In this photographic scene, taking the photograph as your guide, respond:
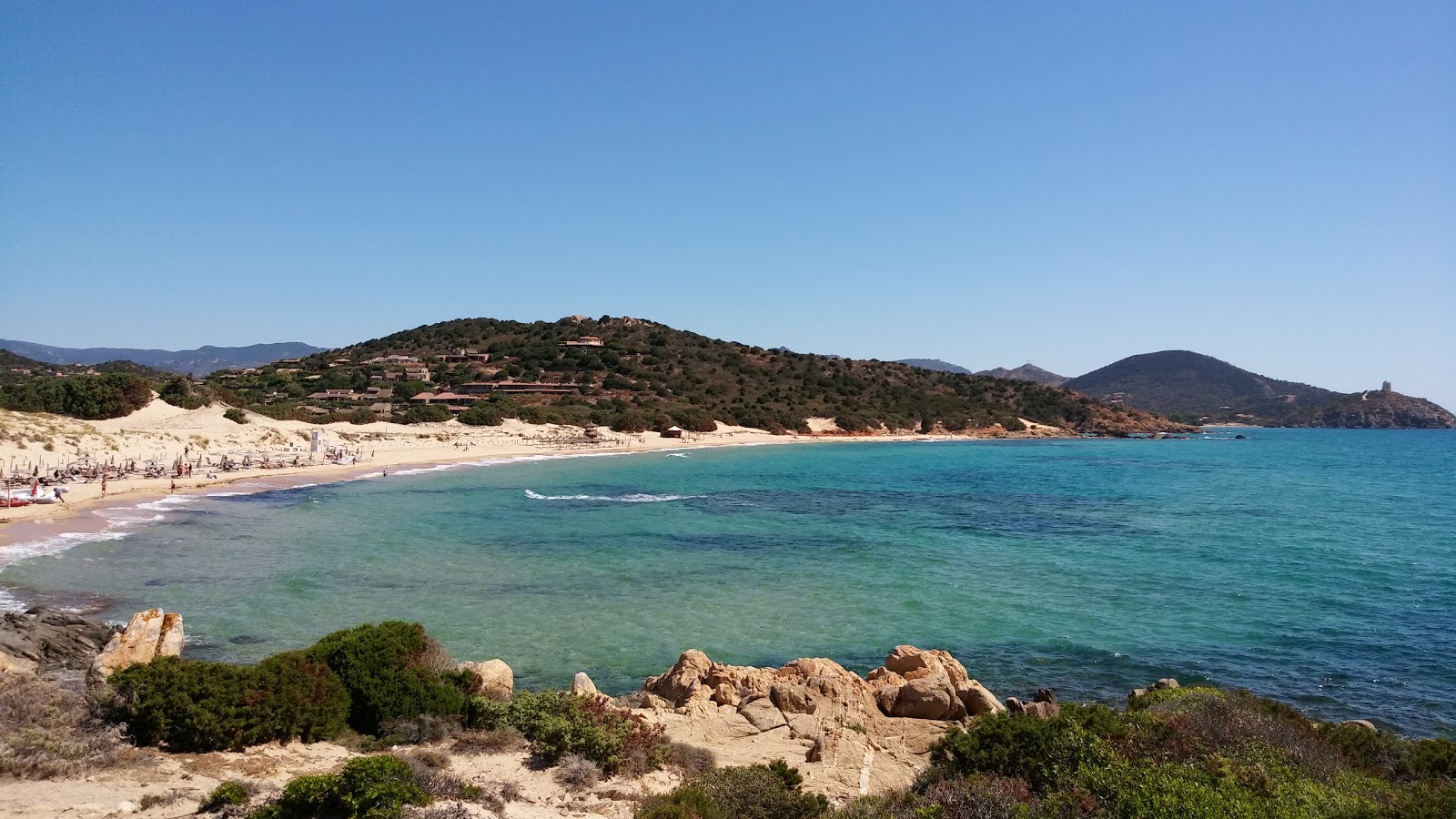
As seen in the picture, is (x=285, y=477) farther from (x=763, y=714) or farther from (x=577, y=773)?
(x=577, y=773)

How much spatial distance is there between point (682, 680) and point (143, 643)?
669cm

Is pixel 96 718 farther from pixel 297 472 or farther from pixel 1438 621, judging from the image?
pixel 297 472

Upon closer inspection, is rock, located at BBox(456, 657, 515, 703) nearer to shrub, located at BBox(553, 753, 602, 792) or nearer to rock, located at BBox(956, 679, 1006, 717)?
shrub, located at BBox(553, 753, 602, 792)

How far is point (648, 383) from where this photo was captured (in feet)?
307

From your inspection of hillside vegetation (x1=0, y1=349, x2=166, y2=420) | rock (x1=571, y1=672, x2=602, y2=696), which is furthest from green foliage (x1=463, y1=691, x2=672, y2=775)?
hillside vegetation (x1=0, y1=349, x2=166, y2=420)

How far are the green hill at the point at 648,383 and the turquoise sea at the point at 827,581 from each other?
44.2 metres

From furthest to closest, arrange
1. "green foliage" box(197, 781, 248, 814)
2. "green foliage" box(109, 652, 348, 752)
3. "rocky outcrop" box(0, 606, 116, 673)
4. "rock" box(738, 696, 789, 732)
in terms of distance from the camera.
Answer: "rocky outcrop" box(0, 606, 116, 673) → "rock" box(738, 696, 789, 732) → "green foliage" box(109, 652, 348, 752) → "green foliage" box(197, 781, 248, 814)

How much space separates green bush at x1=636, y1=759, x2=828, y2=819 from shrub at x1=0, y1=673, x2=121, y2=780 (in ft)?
16.4

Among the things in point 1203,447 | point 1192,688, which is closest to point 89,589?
point 1192,688

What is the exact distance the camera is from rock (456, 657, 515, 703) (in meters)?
9.82

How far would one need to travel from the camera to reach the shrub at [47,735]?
6.57 metres

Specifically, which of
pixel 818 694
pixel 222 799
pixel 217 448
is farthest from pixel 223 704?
pixel 217 448

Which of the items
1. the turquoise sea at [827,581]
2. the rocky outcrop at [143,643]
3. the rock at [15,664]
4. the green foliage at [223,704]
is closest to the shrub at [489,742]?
the green foliage at [223,704]

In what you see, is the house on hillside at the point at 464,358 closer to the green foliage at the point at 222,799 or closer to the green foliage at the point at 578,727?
the green foliage at the point at 578,727
